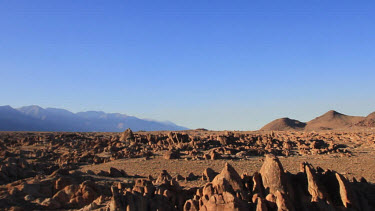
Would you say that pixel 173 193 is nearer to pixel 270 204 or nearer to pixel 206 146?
pixel 270 204

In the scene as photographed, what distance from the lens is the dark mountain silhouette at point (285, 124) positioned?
365 ft

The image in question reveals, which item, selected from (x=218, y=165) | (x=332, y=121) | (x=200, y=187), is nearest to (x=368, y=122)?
(x=332, y=121)

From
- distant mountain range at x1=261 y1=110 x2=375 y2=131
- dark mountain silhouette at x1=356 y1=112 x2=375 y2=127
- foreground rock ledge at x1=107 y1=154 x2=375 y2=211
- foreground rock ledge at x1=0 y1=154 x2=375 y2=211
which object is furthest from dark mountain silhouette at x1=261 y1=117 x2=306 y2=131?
foreground rock ledge at x1=0 y1=154 x2=375 y2=211

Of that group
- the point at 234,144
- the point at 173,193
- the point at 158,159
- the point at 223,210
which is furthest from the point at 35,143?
the point at 223,210

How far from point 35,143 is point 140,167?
26.4 metres

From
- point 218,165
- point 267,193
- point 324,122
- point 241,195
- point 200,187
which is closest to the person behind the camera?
point 241,195

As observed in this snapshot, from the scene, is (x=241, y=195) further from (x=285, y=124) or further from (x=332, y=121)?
(x=332, y=121)

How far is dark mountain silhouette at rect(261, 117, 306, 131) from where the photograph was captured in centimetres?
11119

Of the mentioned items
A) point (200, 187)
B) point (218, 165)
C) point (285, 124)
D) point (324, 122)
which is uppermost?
point (324, 122)

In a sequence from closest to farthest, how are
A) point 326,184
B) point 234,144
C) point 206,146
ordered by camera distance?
point 326,184, point 206,146, point 234,144

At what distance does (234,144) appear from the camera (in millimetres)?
43969

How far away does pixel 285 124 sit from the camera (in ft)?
380

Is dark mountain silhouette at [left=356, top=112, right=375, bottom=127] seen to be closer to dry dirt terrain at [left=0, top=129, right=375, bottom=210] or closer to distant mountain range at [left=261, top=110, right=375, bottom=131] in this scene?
distant mountain range at [left=261, top=110, right=375, bottom=131]

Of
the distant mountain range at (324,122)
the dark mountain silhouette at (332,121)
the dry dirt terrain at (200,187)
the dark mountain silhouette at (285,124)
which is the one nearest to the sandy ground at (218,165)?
the dry dirt terrain at (200,187)
